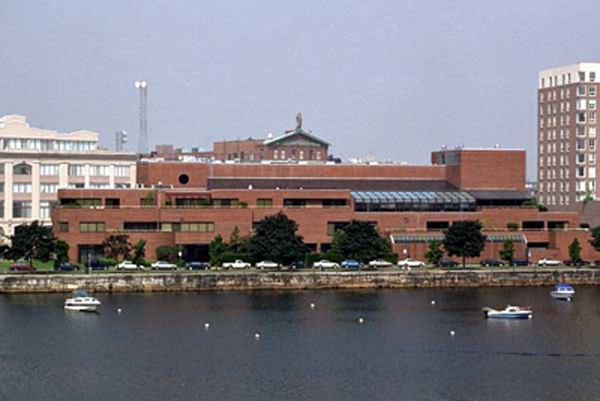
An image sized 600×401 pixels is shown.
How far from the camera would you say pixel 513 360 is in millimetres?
79125

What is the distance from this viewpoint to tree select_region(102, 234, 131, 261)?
12462cm

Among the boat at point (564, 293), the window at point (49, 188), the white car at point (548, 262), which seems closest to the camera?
the boat at point (564, 293)

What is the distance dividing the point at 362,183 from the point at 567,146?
4772 cm

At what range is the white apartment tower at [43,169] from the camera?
144750 millimetres

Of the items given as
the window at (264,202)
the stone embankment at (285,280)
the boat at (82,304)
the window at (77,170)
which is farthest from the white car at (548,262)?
the window at (77,170)

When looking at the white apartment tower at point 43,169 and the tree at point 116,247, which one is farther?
the white apartment tower at point 43,169

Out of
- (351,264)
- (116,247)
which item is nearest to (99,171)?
(116,247)

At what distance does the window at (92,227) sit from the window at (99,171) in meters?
22.2

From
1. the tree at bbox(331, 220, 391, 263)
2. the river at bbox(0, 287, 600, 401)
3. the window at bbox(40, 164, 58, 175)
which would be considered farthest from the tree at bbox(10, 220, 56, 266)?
the window at bbox(40, 164, 58, 175)

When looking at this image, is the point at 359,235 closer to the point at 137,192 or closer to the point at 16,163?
the point at 137,192

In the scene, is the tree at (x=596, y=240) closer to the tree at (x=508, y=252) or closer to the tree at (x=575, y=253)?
the tree at (x=575, y=253)

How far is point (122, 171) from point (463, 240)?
41.9 meters

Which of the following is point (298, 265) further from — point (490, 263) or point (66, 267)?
point (66, 267)

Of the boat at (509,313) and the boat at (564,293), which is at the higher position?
the boat at (564,293)
